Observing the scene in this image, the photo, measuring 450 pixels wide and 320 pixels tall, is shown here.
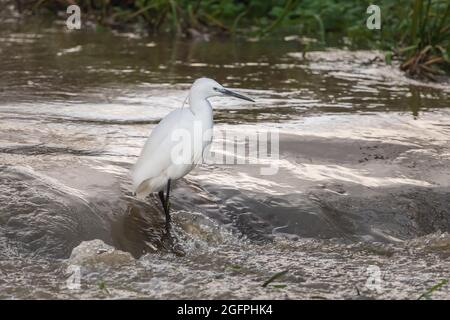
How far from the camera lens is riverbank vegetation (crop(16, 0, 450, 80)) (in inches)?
354

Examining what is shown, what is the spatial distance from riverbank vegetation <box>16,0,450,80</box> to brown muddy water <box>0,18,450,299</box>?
1455 mm

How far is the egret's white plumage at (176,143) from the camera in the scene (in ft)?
15.5

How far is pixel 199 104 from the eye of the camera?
15.7 feet

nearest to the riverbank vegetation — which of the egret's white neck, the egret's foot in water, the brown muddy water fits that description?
the brown muddy water

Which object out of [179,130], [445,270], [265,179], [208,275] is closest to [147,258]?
[208,275]

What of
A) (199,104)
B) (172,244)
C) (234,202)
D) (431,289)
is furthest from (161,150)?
(431,289)

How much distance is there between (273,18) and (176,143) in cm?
741

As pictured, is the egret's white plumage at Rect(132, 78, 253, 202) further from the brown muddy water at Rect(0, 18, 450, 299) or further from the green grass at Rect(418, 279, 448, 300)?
the green grass at Rect(418, 279, 448, 300)

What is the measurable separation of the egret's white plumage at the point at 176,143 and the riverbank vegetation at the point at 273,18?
3957 mm

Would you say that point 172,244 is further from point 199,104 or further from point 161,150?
point 199,104

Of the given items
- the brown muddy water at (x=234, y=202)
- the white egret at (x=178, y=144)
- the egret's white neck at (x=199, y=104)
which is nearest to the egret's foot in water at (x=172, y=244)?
the brown muddy water at (x=234, y=202)

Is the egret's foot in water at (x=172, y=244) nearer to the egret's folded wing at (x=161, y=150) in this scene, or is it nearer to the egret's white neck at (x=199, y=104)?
the egret's folded wing at (x=161, y=150)

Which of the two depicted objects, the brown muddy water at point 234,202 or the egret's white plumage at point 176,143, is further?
the egret's white plumage at point 176,143
